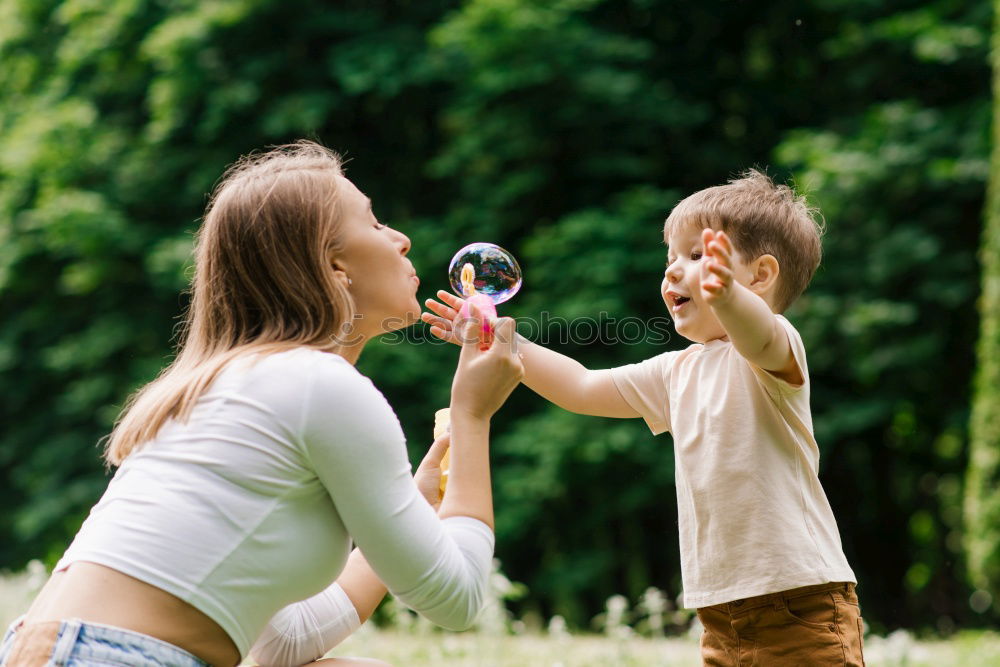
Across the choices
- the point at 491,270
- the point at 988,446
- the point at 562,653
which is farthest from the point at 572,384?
the point at 988,446

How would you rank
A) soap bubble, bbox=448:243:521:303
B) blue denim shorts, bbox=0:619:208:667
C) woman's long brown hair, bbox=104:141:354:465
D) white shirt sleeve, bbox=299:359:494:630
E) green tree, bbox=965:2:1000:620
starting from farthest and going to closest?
green tree, bbox=965:2:1000:620
soap bubble, bbox=448:243:521:303
woman's long brown hair, bbox=104:141:354:465
white shirt sleeve, bbox=299:359:494:630
blue denim shorts, bbox=0:619:208:667

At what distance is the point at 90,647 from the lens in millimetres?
1631

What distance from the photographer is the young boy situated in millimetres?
2266

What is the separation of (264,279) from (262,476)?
0.41 m

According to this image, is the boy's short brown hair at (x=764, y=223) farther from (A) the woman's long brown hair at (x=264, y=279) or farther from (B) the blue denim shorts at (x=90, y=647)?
(B) the blue denim shorts at (x=90, y=647)

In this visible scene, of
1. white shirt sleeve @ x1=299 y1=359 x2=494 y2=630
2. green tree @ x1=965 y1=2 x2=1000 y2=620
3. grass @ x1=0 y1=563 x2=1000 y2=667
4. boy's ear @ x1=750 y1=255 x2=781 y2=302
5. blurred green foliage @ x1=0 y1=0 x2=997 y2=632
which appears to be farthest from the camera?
blurred green foliage @ x1=0 y1=0 x2=997 y2=632

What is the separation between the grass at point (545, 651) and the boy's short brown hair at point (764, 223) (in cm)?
203

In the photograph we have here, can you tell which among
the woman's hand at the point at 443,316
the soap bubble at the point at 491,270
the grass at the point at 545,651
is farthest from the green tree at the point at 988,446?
the woman's hand at the point at 443,316

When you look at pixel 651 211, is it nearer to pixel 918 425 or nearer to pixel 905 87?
pixel 905 87

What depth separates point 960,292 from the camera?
27.4 feet

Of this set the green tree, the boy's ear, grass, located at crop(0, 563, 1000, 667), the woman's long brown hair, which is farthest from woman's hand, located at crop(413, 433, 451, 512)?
the green tree

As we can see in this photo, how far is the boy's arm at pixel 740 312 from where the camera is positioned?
6.68 feet

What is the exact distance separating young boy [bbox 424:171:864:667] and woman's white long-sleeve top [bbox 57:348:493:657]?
719 mm

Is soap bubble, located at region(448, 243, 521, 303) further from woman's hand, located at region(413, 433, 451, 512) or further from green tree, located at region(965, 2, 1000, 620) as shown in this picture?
green tree, located at region(965, 2, 1000, 620)
